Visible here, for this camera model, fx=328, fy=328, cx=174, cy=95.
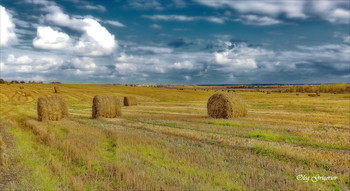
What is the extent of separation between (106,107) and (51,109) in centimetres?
385

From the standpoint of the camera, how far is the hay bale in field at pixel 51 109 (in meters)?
22.2

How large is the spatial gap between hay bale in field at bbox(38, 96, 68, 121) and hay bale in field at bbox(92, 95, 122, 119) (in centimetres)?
220

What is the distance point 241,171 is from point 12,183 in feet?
17.2

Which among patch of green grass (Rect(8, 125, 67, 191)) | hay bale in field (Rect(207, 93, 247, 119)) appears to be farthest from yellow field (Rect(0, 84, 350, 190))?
hay bale in field (Rect(207, 93, 247, 119))

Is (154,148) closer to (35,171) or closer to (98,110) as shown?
(35,171)

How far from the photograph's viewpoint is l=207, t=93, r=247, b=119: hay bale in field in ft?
75.5

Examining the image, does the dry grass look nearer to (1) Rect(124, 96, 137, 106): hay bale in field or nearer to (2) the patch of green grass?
(2) the patch of green grass

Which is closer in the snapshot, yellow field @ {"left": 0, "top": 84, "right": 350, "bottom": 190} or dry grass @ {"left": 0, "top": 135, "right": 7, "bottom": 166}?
yellow field @ {"left": 0, "top": 84, "right": 350, "bottom": 190}

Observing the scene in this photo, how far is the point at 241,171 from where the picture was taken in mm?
7836

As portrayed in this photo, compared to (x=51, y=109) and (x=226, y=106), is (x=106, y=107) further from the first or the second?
(x=226, y=106)

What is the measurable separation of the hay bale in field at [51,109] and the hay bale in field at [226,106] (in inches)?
417

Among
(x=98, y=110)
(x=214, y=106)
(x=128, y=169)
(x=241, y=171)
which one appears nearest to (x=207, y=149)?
(x=241, y=171)

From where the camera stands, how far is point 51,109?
885 inches

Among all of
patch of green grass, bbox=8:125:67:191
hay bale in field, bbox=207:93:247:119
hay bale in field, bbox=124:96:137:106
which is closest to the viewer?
patch of green grass, bbox=8:125:67:191
